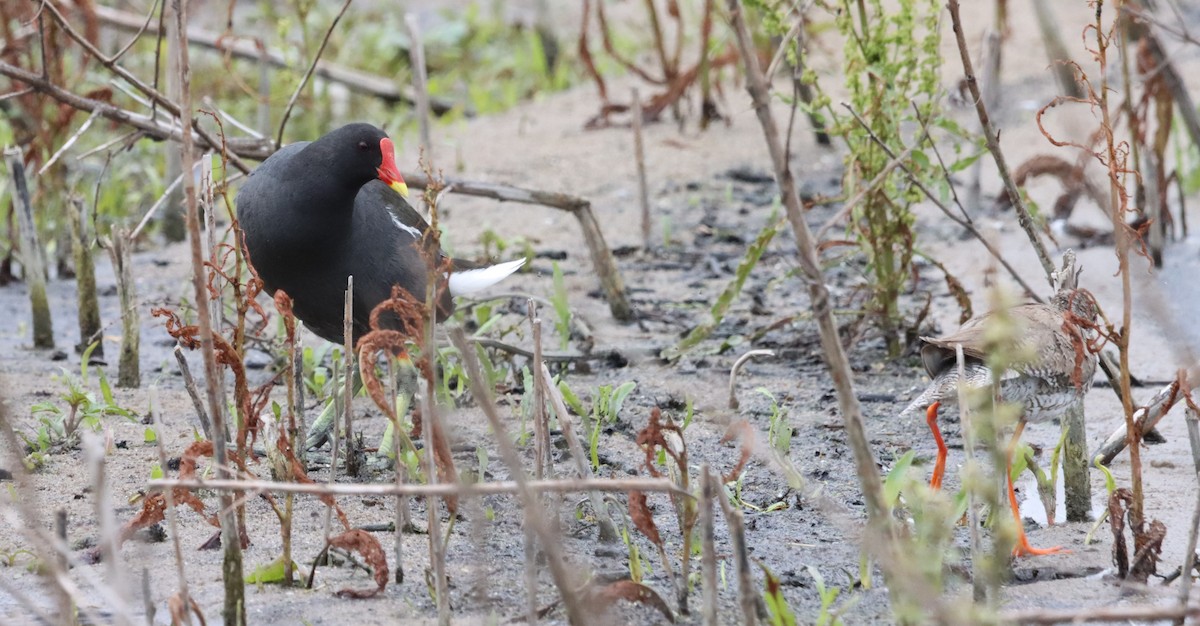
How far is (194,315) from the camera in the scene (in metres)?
4.28

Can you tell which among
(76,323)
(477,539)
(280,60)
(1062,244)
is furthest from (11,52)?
(1062,244)

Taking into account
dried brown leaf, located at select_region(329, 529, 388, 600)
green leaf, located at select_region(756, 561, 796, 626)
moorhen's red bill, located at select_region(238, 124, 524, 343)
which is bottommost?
green leaf, located at select_region(756, 561, 796, 626)

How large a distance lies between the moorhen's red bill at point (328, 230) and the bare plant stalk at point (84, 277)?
2.54ft

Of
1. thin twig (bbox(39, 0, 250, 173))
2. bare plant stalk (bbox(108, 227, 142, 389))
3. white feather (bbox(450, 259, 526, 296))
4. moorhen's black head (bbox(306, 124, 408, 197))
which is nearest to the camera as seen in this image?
thin twig (bbox(39, 0, 250, 173))

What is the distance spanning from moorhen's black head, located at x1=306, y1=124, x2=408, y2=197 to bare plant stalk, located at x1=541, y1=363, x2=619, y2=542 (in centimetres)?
117

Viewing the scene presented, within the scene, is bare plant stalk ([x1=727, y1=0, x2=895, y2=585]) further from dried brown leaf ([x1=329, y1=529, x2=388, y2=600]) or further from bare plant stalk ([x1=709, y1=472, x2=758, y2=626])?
dried brown leaf ([x1=329, y1=529, x2=388, y2=600])

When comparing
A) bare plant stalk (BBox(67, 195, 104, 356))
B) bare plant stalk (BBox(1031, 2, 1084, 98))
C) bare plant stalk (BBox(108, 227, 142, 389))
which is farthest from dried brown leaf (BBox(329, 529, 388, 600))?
bare plant stalk (BBox(1031, 2, 1084, 98))

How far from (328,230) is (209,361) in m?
1.48

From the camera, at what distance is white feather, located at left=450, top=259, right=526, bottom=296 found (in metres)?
3.84

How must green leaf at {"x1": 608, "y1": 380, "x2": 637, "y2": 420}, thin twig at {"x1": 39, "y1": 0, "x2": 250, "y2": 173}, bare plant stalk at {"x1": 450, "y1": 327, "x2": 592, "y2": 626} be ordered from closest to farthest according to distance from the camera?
bare plant stalk at {"x1": 450, "y1": 327, "x2": 592, "y2": 626} → thin twig at {"x1": 39, "y1": 0, "x2": 250, "y2": 173} → green leaf at {"x1": 608, "y1": 380, "x2": 637, "y2": 420}

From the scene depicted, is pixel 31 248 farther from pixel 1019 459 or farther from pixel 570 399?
pixel 1019 459

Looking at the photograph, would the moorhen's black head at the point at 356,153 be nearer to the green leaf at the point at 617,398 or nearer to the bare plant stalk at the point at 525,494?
the green leaf at the point at 617,398

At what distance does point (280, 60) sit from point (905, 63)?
4277 mm

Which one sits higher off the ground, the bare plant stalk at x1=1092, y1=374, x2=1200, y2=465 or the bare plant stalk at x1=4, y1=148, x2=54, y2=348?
the bare plant stalk at x1=4, y1=148, x2=54, y2=348
